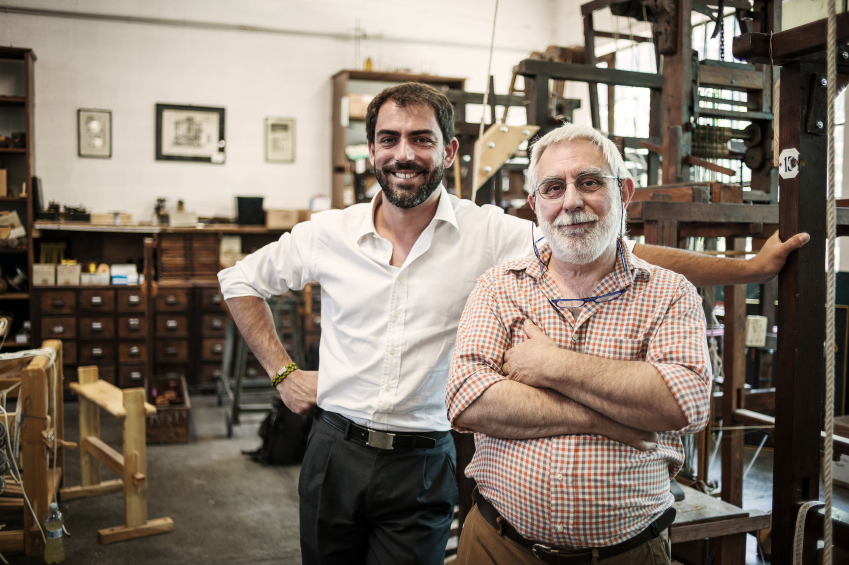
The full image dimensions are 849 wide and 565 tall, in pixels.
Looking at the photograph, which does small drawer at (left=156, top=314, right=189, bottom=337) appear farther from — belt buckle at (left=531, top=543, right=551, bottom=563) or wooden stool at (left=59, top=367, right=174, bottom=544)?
belt buckle at (left=531, top=543, right=551, bottom=563)

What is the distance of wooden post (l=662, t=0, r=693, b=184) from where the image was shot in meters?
3.17

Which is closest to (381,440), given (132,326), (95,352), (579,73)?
(579,73)

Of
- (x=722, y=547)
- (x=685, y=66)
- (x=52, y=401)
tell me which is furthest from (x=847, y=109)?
(x=52, y=401)

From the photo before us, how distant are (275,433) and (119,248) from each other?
3519 millimetres

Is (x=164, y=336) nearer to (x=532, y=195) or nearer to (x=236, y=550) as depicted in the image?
(x=236, y=550)

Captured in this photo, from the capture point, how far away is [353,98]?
23.5 feet

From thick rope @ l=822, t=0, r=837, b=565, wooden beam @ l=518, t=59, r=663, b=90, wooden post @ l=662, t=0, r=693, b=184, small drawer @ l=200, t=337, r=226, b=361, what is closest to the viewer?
thick rope @ l=822, t=0, r=837, b=565

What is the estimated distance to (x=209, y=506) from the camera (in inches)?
154

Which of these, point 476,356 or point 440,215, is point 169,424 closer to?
point 440,215

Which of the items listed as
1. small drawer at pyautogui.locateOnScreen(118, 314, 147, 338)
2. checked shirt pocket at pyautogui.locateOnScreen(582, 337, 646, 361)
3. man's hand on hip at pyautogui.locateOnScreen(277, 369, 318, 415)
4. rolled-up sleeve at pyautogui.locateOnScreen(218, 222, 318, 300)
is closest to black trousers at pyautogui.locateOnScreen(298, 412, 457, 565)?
man's hand on hip at pyautogui.locateOnScreen(277, 369, 318, 415)

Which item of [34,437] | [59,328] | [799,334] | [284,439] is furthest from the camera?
[59,328]

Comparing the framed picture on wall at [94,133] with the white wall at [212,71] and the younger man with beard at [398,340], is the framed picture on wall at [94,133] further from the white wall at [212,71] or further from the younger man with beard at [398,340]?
the younger man with beard at [398,340]

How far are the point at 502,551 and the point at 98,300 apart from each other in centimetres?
586

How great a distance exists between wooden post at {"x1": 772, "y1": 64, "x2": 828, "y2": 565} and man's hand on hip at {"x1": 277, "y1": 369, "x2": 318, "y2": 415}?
1.22m
